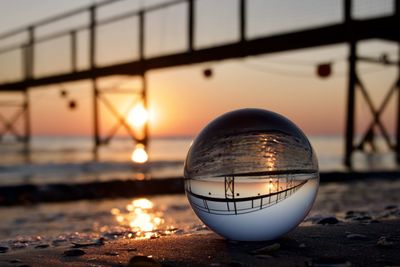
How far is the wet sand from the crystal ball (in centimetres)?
16

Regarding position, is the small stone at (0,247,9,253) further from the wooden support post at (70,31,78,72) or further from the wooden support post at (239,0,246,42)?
the wooden support post at (70,31,78,72)

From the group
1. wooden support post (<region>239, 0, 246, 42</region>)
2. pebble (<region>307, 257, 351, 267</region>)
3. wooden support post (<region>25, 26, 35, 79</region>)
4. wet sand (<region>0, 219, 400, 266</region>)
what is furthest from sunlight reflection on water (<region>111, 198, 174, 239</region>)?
wooden support post (<region>25, 26, 35, 79</region>)

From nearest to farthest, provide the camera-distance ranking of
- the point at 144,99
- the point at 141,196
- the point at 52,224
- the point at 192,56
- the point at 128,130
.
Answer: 1. the point at 52,224
2. the point at 141,196
3. the point at 192,56
4. the point at 144,99
5. the point at 128,130

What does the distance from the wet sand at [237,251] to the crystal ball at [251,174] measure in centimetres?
16

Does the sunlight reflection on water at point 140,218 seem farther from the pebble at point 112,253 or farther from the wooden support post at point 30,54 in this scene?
the wooden support post at point 30,54

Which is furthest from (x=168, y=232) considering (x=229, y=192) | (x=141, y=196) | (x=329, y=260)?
(x=141, y=196)

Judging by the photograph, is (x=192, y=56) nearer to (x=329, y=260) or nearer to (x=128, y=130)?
(x=128, y=130)

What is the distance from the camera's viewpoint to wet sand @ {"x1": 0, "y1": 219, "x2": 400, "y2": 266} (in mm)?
2982

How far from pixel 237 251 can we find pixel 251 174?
534 mm

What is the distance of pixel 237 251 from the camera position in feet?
10.7

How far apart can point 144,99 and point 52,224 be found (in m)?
16.0

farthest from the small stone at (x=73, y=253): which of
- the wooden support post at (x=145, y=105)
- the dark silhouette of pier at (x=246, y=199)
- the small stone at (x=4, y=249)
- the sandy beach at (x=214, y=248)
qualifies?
the wooden support post at (x=145, y=105)

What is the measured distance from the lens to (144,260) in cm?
274

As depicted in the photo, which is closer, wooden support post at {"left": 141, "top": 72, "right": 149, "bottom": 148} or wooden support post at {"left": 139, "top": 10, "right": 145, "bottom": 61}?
wooden support post at {"left": 139, "top": 10, "right": 145, "bottom": 61}
